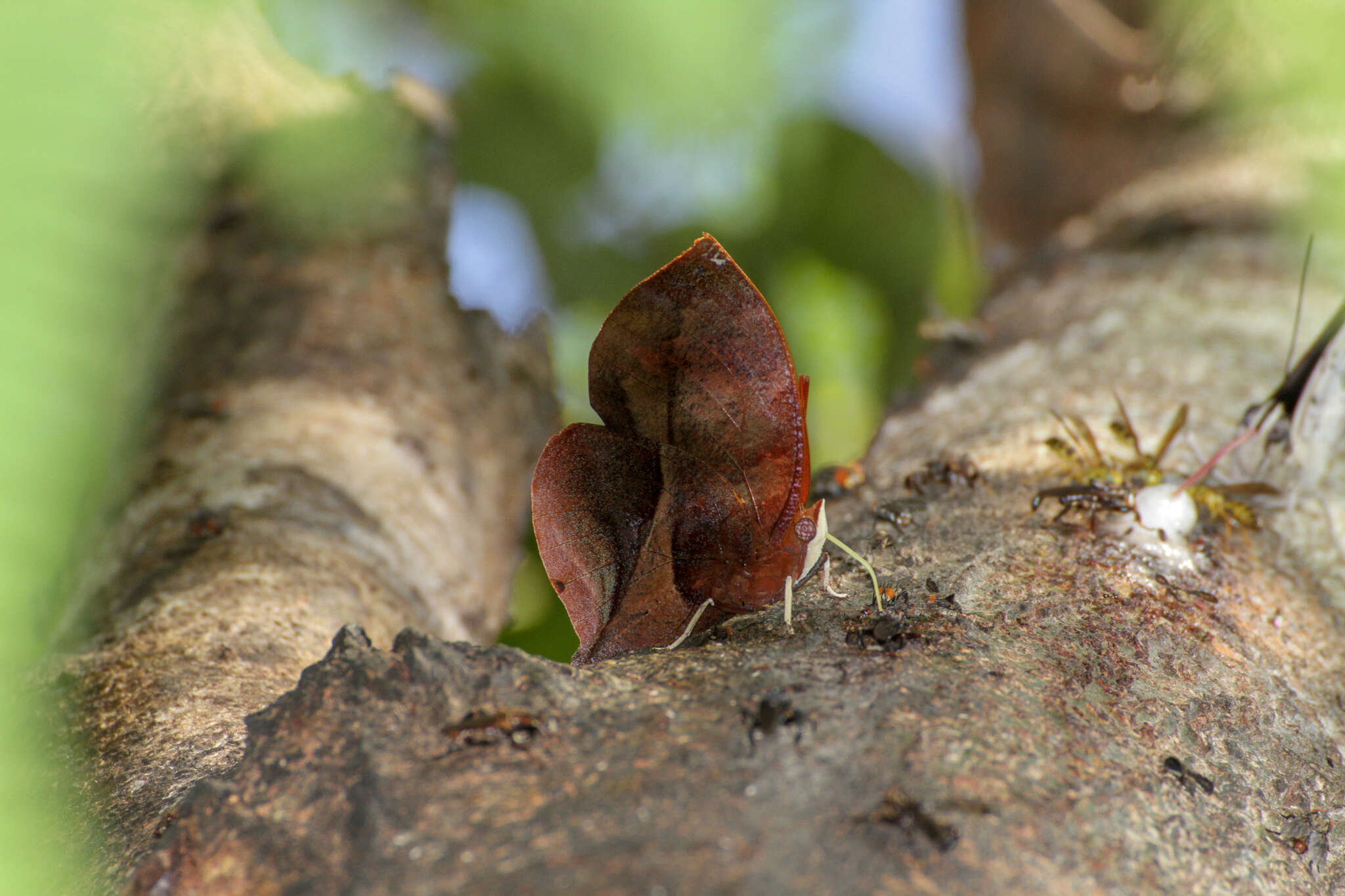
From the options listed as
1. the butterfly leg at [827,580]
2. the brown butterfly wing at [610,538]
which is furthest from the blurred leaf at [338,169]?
the butterfly leg at [827,580]

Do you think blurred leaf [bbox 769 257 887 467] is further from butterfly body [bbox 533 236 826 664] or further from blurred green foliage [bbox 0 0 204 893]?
blurred green foliage [bbox 0 0 204 893]

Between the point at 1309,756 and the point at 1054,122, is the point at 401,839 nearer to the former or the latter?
the point at 1309,756

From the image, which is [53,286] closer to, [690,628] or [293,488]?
[690,628]

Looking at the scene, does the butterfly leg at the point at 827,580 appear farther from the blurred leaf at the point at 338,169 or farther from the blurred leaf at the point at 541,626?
the blurred leaf at the point at 541,626

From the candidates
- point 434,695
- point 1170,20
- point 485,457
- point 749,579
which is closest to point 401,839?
point 434,695

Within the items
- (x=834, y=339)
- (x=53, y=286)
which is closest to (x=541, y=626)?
(x=834, y=339)

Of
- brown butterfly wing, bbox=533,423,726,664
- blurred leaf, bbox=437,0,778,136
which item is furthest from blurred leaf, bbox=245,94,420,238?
brown butterfly wing, bbox=533,423,726,664

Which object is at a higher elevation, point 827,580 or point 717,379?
point 717,379
